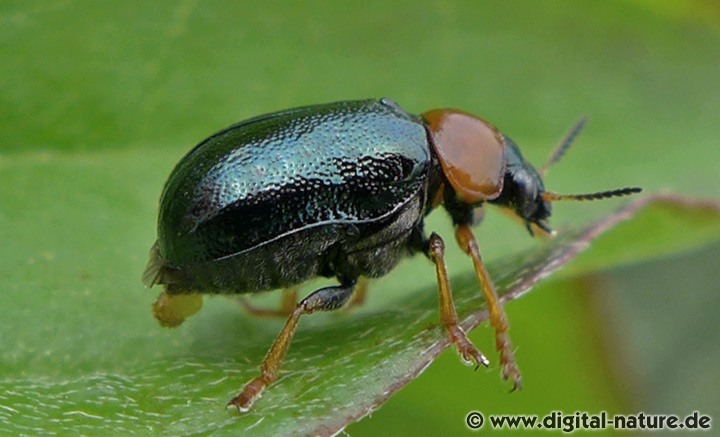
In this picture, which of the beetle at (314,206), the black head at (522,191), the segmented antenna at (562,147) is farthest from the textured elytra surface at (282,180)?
the segmented antenna at (562,147)

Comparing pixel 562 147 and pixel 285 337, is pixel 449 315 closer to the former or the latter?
pixel 285 337

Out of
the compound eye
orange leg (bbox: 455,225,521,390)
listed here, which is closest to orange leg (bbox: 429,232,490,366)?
orange leg (bbox: 455,225,521,390)

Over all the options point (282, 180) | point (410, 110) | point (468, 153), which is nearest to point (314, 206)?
point (282, 180)

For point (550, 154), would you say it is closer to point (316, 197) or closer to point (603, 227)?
point (603, 227)

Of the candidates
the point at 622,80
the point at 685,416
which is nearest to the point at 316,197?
the point at 622,80

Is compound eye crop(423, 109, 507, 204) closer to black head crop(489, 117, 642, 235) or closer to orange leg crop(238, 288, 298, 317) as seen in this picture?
black head crop(489, 117, 642, 235)

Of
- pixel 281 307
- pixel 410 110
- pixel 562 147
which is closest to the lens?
pixel 281 307
